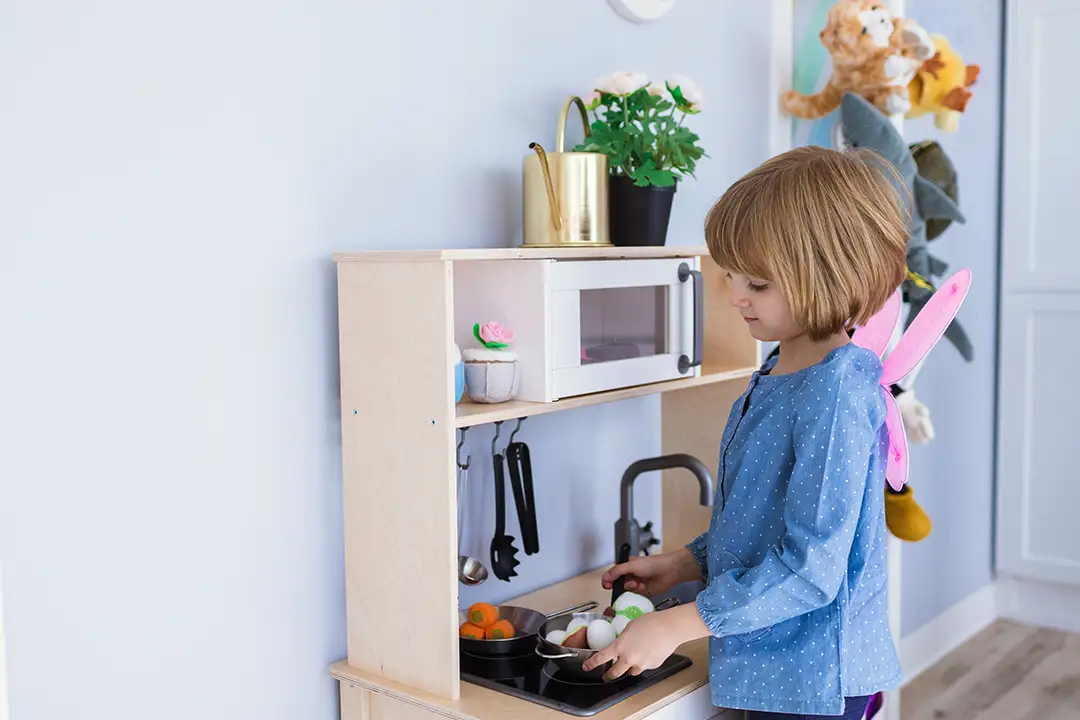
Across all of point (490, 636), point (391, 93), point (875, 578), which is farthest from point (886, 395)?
point (391, 93)

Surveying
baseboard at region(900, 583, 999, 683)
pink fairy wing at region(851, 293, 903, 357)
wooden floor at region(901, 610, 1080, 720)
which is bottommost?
wooden floor at region(901, 610, 1080, 720)

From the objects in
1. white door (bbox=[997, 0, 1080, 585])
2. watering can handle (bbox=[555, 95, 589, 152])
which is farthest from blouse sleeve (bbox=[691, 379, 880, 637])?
white door (bbox=[997, 0, 1080, 585])

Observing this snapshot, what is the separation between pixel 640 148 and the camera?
160 centimetres

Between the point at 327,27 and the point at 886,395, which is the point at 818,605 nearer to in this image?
the point at 886,395

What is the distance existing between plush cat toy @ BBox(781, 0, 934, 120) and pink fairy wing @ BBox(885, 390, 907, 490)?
0.98 m

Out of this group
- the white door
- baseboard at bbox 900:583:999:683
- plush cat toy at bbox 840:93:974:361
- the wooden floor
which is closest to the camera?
plush cat toy at bbox 840:93:974:361

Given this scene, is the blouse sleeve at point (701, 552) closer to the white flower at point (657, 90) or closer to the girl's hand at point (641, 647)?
the girl's hand at point (641, 647)

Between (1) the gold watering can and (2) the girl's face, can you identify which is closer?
(2) the girl's face

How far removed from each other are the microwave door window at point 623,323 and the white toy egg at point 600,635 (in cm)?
34

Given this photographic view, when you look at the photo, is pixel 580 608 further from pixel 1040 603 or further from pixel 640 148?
pixel 1040 603

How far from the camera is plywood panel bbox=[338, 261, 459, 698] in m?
1.28

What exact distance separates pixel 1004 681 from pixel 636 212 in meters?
1.85

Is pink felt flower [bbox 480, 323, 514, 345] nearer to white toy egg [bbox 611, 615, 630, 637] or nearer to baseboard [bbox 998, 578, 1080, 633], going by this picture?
white toy egg [bbox 611, 615, 630, 637]

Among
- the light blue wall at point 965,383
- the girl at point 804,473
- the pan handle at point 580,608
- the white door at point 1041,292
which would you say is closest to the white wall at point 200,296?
the pan handle at point 580,608
